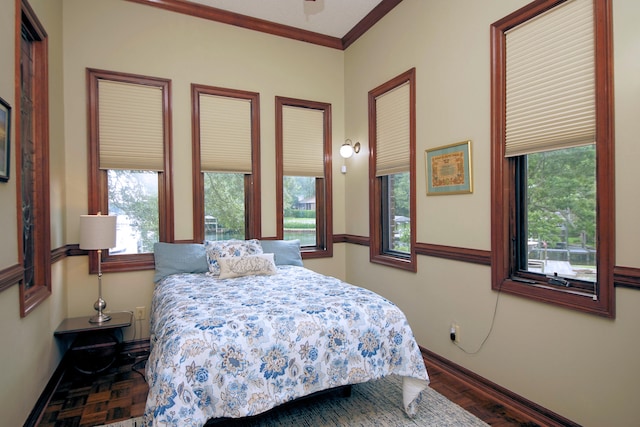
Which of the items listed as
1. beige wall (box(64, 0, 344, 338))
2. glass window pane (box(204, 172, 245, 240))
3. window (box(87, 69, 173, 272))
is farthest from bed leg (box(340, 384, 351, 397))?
window (box(87, 69, 173, 272))

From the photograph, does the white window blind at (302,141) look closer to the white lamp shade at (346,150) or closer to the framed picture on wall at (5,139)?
the white lamp shade at (346,150)

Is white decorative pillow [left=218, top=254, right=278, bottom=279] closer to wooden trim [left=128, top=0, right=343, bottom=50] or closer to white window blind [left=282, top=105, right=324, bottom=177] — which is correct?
white window blind [left=282, top=105, right=324, bottom=177]

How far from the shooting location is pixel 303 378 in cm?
197

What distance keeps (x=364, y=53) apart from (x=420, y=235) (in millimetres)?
2176

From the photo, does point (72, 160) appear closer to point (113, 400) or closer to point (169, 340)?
point (113, 400)

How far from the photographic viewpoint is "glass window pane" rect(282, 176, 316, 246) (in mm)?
4168

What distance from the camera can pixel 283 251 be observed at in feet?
12.3

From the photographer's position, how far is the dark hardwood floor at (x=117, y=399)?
2252 mm

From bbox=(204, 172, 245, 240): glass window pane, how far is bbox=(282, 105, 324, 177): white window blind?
61 cm

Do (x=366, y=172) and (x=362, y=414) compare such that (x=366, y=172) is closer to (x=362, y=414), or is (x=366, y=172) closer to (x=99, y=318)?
(x=362, y=414)

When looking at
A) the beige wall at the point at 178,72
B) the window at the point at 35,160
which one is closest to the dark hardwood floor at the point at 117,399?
the beige wall at the point at 178,72

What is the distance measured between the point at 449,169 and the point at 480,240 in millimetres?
618

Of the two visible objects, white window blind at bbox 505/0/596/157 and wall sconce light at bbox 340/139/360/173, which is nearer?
white window blind at bbox 505/0/596/157

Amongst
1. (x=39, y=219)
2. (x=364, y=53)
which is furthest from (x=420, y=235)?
(x=39, y=219)
